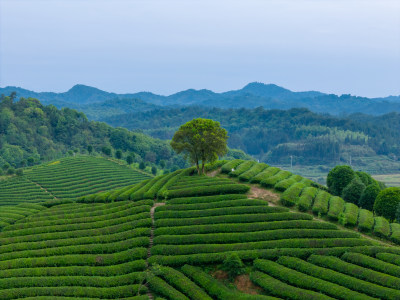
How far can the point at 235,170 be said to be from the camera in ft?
160

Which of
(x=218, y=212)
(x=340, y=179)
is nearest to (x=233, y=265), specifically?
(x=218, y=212)

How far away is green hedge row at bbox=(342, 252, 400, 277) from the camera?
27.1 metres

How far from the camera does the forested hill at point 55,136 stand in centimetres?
15262

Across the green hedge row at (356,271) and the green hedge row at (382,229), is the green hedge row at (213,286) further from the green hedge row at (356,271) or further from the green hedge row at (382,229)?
the green hedge row at (382,229)

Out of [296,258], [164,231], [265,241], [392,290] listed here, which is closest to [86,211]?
[164,231]

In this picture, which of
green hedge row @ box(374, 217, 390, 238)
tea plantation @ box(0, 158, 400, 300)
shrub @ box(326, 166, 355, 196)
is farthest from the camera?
shrub @ box(326, 166, 355, 196)

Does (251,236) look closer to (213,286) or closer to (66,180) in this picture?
(213,286)

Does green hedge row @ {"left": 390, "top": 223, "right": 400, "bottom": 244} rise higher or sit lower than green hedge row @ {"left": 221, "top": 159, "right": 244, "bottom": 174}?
lower

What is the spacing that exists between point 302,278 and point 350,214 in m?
13.4

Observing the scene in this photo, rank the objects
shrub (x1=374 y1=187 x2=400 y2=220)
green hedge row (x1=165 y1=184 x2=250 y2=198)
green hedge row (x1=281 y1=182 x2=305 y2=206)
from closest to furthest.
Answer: green hedge row (x1=281 y1=182 x2=305 y2=206)
shrub (x1=374 y1=187 x2=400 y2=220)
green hedge row (x1=165 y1=184 x2=250 y2=198)

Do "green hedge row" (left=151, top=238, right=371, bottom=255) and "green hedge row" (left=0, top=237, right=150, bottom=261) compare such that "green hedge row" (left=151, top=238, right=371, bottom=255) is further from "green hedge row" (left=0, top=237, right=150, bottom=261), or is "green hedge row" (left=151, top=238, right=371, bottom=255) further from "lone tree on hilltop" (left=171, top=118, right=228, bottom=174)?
"lone tree on hilltop" (left=171, top=118, right=228, bottom=174)

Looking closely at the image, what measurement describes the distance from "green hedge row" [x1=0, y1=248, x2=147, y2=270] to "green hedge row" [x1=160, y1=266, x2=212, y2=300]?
376 cm

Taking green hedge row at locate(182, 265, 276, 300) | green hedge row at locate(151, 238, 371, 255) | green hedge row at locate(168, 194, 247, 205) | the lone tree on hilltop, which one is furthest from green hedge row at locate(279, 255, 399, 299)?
the lone tree on hilltop

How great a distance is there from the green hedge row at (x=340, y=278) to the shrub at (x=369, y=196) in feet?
68.9
